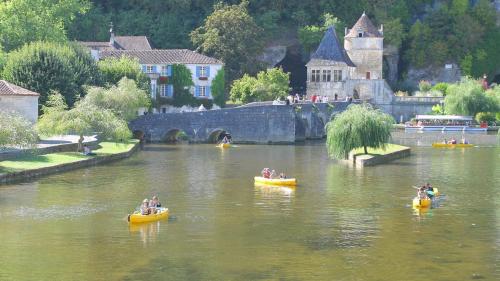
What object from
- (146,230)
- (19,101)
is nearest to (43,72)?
(19,101)

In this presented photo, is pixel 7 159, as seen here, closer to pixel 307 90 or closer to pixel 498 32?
pixel 307 90

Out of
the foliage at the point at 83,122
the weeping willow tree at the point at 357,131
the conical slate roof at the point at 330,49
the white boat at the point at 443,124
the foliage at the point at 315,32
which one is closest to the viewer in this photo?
the weeping willow tree at the point at 357,131

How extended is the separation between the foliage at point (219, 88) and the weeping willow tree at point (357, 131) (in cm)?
3940

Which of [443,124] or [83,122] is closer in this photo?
[83,122]

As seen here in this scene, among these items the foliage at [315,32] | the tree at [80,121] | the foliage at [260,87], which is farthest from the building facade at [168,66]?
the tree at [80,121]

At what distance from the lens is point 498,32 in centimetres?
16475

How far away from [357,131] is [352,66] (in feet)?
183

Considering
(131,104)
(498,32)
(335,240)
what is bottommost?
(335,240)

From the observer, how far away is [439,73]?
164m

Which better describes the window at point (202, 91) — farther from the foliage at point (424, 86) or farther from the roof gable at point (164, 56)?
the foliage at point (424, 86)

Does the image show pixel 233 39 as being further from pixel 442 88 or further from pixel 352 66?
pixel 442 88

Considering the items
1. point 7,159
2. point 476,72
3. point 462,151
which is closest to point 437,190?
point 7,159

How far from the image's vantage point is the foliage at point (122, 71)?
125 metres

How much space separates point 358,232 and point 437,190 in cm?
1728
